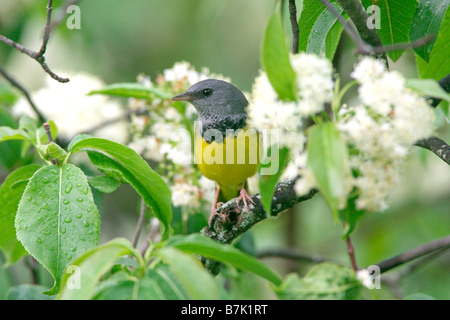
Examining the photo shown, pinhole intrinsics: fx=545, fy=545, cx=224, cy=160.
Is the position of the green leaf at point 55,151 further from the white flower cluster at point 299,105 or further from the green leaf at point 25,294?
the green leaf at point 25,294

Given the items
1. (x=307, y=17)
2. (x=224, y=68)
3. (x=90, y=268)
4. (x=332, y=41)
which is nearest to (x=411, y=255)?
(x=332, y=41)

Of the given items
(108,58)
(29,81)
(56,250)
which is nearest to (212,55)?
(108,58)

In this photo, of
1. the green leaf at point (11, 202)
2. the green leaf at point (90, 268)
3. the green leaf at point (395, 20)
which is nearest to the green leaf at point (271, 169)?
the green leaf at point (90, 268)

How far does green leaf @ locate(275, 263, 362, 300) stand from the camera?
1.58m

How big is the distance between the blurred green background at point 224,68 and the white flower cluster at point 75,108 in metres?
0.57

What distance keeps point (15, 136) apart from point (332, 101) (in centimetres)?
136

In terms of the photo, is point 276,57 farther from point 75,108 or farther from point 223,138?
→ point 75,108

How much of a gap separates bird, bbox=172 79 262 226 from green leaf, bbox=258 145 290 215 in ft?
4.30

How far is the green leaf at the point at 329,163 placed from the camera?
1171 millimetres

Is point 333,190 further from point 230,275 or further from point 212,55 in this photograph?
point 212,55

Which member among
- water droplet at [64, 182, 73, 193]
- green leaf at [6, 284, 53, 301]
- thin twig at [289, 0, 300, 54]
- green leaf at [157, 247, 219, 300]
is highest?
thin twig at [289, 0, 300, 54]

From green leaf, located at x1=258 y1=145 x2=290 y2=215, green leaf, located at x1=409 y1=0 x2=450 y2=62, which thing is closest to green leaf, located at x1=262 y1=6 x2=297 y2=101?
green leaf, located at x1=258 y1=145 x2=290 y2=215

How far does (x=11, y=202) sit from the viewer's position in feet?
7.52

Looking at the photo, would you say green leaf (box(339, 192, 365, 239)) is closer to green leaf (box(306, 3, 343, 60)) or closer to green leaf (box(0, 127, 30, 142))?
green leaf (box(306, 3, 343, 60))
